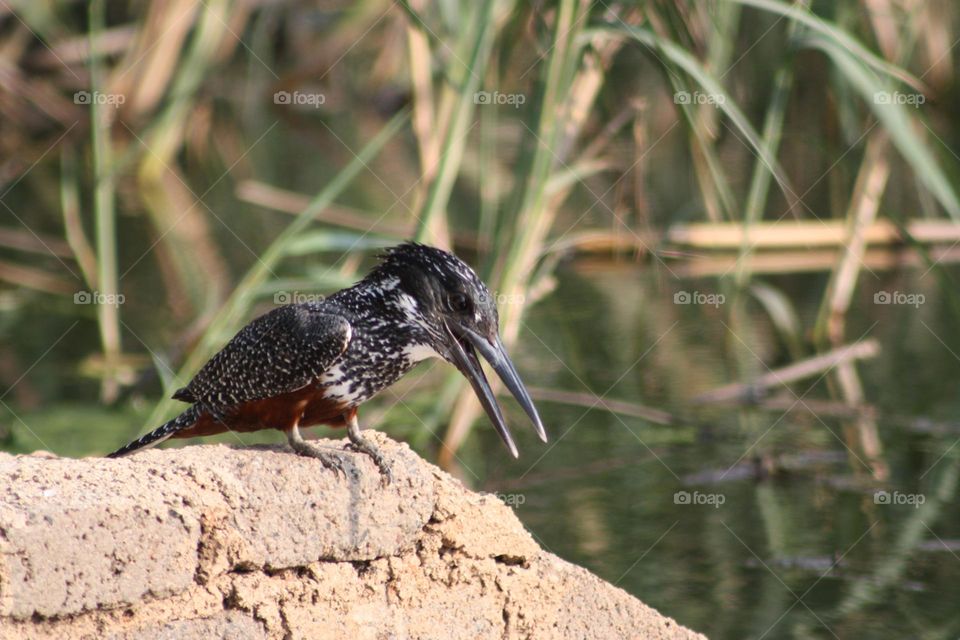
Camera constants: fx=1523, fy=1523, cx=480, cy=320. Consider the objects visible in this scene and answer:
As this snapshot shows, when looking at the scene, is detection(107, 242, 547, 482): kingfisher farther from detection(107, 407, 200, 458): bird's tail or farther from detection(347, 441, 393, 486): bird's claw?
detection(107, 407, 200, 458): bird's tail

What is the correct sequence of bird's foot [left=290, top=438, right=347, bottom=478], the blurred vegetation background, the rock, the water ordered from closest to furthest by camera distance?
the rock → bird's foot [left=290, top=438, right=347, bottom=478] → the water → the blurred vegetation background

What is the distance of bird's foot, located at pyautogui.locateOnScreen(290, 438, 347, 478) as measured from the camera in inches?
147

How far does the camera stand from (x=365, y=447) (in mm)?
3857

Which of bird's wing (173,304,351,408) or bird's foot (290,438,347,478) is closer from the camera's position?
bird's foot (290,438,347,478)

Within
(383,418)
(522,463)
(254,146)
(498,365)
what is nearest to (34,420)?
(383,418)

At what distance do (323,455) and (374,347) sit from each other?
32cm

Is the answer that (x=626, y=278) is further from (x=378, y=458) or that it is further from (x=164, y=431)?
(x=378, y=458)

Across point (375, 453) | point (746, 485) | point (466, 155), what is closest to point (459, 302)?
point (375, 453)

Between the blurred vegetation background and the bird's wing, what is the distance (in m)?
0.92

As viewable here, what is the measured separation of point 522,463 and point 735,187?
668 centimetres

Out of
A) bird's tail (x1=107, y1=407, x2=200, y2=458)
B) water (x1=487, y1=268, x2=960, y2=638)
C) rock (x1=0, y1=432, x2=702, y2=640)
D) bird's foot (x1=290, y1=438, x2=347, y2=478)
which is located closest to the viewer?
rock (x1=0, y1=432, x2=702, y2=640)

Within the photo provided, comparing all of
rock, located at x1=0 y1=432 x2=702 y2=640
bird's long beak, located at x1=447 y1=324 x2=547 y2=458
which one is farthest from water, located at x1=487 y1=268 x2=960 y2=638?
bird's long beak, located at x1=447 y1=324 x2=547 y2=458

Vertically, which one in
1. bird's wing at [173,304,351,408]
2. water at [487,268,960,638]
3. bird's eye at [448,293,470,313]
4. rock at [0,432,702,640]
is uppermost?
water at [487,268,960,638]

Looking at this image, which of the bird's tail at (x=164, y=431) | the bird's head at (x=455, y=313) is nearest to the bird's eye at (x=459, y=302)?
the bird's head at (x=455, y=313)
